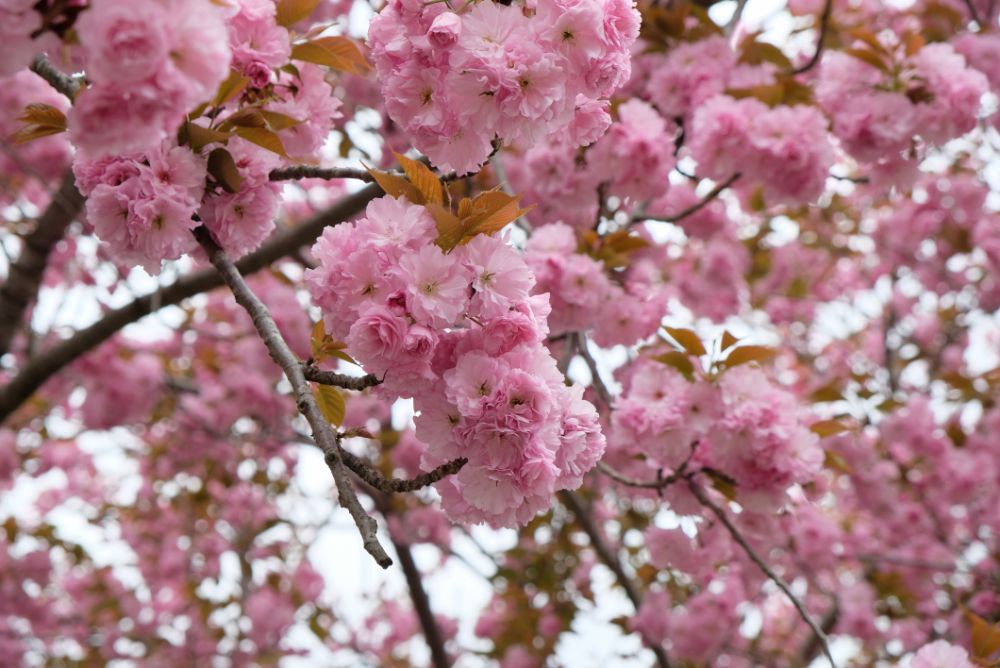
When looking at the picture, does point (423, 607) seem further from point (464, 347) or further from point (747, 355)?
point (464, 347)

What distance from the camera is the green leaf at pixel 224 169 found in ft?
4.45

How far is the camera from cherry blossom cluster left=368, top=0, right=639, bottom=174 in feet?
4.01

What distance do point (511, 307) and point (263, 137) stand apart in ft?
1.71

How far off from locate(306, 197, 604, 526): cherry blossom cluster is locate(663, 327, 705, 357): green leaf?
36.7 inches

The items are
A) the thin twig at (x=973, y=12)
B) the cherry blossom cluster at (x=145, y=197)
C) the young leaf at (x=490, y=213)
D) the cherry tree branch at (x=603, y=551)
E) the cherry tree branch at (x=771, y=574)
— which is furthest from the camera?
the thin twig at (x=973, y=12)

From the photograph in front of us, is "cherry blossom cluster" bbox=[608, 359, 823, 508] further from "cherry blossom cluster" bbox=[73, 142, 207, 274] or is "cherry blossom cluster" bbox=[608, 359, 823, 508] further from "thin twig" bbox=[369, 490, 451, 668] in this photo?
"thin twig" bbox=[369, 490, 451, 668]

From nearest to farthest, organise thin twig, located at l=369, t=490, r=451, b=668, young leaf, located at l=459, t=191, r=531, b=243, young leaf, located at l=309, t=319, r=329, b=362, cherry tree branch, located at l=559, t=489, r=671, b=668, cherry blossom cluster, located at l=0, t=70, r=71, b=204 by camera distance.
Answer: young leaf, located at l=459, t=191, r=531, b=243 < young leaf, located at l=309, t=319, r=329, b=362 < cherry tree branch, located at l=559, t=489, r=671, b=668 < thin twig, located at l=369, t=490, r=451, b=668 < cherry blossom cluster, located at l=0, t=70, r=71, b=204

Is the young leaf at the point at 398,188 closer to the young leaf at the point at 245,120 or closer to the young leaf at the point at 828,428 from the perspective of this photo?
the young leaf at the point at 245,120

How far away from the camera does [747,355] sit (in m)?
2.09

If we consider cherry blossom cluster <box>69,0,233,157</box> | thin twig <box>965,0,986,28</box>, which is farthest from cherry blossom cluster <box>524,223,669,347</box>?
thin twig <box>965,0,986,28</box>

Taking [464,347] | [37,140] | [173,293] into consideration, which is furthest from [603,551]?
[37,140]

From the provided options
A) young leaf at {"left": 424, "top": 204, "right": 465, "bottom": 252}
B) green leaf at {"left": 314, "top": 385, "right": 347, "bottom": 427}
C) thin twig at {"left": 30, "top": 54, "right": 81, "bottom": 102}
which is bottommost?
young leaf at {"left": 424, "top": 204, "right": 465, "bottom": 252}

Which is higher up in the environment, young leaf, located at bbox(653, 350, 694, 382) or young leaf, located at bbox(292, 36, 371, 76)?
young leaf, located at bbox(292, 36, 371, 76)

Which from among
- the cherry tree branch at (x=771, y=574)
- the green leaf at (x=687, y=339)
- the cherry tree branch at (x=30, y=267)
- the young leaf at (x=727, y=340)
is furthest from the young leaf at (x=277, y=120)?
the cherry tree branch at (x=30, y=267)
